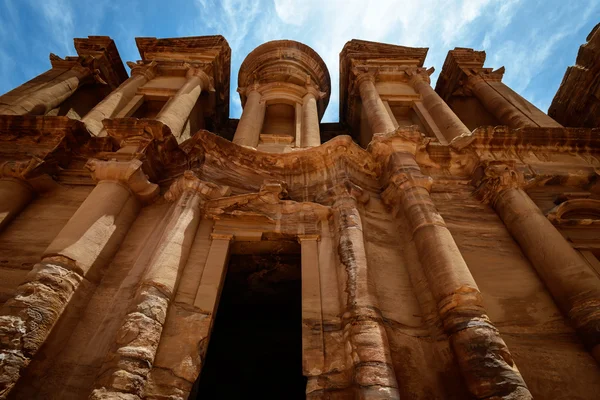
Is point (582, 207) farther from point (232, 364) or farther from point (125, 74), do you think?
point (125, 74)

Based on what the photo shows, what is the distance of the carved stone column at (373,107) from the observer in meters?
10.0

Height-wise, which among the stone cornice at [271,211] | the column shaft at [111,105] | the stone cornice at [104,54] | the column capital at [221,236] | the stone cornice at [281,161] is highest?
the stone cornice at [104,54]

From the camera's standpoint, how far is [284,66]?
14.5 metres

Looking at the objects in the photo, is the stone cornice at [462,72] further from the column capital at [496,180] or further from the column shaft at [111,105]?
the column shaft at [111,105]

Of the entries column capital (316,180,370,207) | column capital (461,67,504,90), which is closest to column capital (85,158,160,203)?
column capital (316,180,370,207)

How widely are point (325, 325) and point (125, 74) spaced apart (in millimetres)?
15788

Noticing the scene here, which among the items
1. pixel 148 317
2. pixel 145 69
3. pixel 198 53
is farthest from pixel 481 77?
pixel 148 317

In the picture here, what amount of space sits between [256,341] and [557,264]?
22.5 feet

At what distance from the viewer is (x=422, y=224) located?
5.34 meters

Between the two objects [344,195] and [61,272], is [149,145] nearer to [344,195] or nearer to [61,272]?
[61,272]

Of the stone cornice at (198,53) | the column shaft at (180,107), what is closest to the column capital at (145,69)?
the stone cornice at (198,53)

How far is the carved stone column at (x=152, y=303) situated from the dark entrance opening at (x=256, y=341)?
195 cm

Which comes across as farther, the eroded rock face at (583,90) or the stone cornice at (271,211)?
the eroded rock face at (583,90)

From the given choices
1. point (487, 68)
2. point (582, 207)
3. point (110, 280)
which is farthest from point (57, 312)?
point (487, 68)
